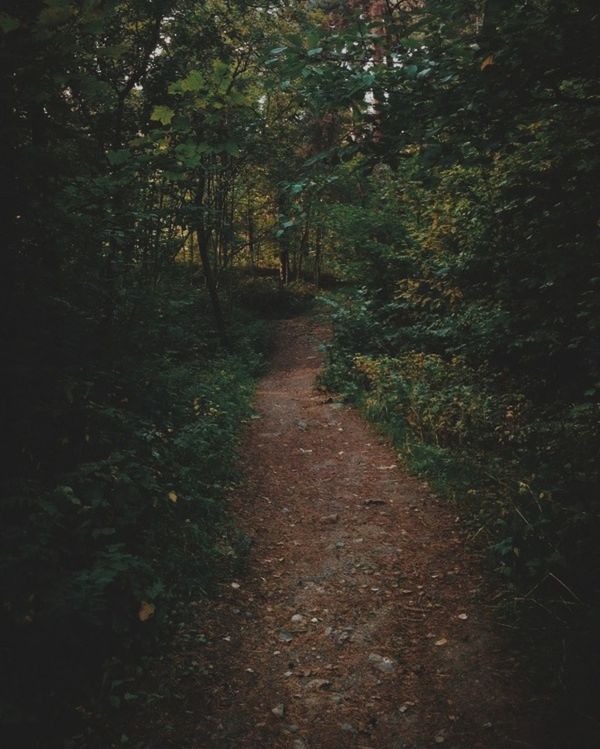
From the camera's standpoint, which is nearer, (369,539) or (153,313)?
(369,539)

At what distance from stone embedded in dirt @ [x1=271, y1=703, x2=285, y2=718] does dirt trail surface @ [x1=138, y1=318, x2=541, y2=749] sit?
0.01 meters

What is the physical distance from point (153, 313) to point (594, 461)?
5.39 metres

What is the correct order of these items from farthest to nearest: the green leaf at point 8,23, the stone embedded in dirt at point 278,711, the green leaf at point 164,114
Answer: the stone embedded in dirt at point 278,711
the green leaf at point 164,114
the green leaf at point 8,23

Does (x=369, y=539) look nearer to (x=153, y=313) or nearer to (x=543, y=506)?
(x=543, y=506)

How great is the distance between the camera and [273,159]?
15.1 meters

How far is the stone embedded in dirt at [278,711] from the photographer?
11.0 ft

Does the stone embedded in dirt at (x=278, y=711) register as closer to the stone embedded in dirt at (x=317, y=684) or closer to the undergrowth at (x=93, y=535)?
the stone embedded in dirt at (x=317, y=684)

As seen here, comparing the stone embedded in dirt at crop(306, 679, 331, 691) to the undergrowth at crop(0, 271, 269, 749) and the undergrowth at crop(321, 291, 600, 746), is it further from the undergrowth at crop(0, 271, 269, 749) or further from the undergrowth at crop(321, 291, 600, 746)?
the undergrowth at crop(321, 291, 600, 746)

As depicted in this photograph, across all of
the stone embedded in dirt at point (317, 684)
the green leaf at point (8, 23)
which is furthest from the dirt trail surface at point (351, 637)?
the green leaf at point (8, 23)

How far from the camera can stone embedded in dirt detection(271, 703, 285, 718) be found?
11.0ft

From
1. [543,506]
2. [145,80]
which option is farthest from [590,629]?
[145,80]

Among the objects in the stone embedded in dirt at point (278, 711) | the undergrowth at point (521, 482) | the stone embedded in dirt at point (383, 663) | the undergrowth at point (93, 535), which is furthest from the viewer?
the stone embedded in dirt at point (383, 663)

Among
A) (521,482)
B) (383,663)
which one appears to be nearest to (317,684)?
(383,663)

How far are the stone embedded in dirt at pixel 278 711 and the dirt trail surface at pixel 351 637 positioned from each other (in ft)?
0.04
